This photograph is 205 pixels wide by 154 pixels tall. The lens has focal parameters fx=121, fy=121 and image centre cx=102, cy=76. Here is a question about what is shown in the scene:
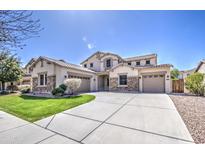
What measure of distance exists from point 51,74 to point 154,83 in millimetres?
11821

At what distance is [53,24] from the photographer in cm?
510

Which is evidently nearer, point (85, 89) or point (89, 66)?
point (85, 89)

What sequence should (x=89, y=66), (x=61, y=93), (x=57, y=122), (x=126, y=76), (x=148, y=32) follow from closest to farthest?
(x=57, y=122) → (x=148, y=32) → (x=61, y=93) → (x=126, y=76) → (x=89, y=66)

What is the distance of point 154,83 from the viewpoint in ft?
46.5

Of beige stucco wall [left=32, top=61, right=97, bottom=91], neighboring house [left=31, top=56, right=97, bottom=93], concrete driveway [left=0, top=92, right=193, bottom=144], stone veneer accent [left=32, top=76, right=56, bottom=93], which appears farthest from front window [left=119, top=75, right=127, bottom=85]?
concrete driveway [left=0, top=92, right=193, bottom=144]

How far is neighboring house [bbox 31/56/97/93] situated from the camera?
13.1 meters

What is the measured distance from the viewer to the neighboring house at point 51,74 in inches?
517

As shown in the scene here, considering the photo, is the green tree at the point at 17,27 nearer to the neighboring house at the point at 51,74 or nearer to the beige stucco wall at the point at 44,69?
the neighboring house at the point at 51,74

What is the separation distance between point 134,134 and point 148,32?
19.0 ft

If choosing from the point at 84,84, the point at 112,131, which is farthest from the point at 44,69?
the point at 112,131
